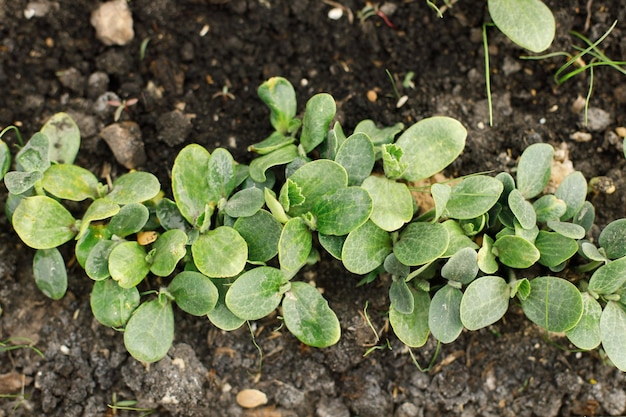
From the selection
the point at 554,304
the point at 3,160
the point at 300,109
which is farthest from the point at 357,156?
the point at 3,160

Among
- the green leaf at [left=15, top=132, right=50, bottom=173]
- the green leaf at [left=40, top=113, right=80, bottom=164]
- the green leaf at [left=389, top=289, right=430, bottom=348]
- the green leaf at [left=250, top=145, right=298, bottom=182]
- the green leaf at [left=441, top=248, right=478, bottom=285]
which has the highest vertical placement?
the green leaf at [left=15, top=132, right=50, bottom=173]

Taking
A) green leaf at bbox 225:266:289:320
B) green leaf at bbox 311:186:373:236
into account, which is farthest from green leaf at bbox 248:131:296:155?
green leaf at bbox 225:266:289:320

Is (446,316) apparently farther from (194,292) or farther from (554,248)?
(194,292)

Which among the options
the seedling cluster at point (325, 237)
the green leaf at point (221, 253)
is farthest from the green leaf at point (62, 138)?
the green leaf at point (221, 253)

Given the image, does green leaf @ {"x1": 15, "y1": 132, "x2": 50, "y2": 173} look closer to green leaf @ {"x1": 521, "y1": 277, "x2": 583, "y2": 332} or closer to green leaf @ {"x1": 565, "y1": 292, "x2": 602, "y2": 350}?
green leaf @ {"x1": 521, "y1": 277, "x2": 583, "y2": 332}

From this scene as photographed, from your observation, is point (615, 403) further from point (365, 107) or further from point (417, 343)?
point (365, 107)

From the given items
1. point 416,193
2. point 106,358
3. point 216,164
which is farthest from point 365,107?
point 106,358
